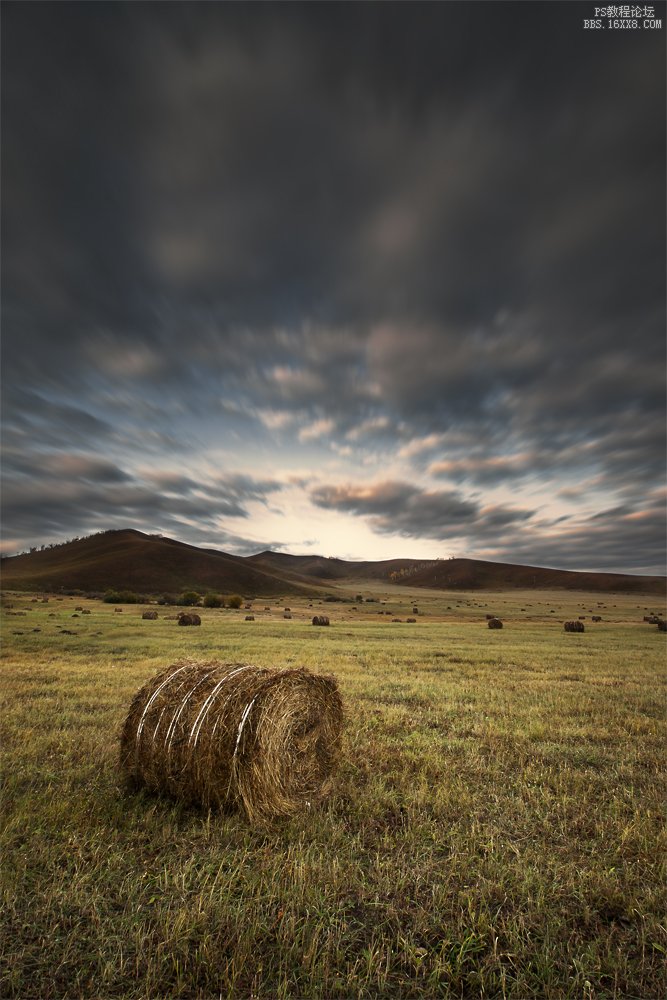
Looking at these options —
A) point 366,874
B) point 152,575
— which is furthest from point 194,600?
point 152,575

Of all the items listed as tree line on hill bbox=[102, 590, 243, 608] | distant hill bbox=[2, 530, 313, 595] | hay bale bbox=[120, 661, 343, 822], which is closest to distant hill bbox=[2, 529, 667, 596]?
distant hill bbox=[2, 530, 313, 595]

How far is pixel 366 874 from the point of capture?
463 cm

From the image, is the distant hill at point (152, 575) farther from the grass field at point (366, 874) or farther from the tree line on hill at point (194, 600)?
the grass field at point (366, 874)

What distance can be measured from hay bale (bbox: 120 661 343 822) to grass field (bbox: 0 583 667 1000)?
0.99ft

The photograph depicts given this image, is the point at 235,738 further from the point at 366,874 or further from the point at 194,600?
the point at 194,600

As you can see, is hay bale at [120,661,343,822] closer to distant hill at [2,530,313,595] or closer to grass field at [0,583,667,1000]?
grass field at [0,583,667,1000]

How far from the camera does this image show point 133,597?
69812 millimetres

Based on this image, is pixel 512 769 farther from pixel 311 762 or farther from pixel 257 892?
pixel 257 892

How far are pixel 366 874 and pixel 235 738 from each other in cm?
230

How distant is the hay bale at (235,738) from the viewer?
5.90m

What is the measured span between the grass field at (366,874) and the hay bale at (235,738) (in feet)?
0.99

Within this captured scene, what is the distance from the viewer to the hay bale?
590cm

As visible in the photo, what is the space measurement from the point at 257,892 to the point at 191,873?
0.77 metres

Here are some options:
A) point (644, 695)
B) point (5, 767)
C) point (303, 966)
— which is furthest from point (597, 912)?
point (644, 695)
